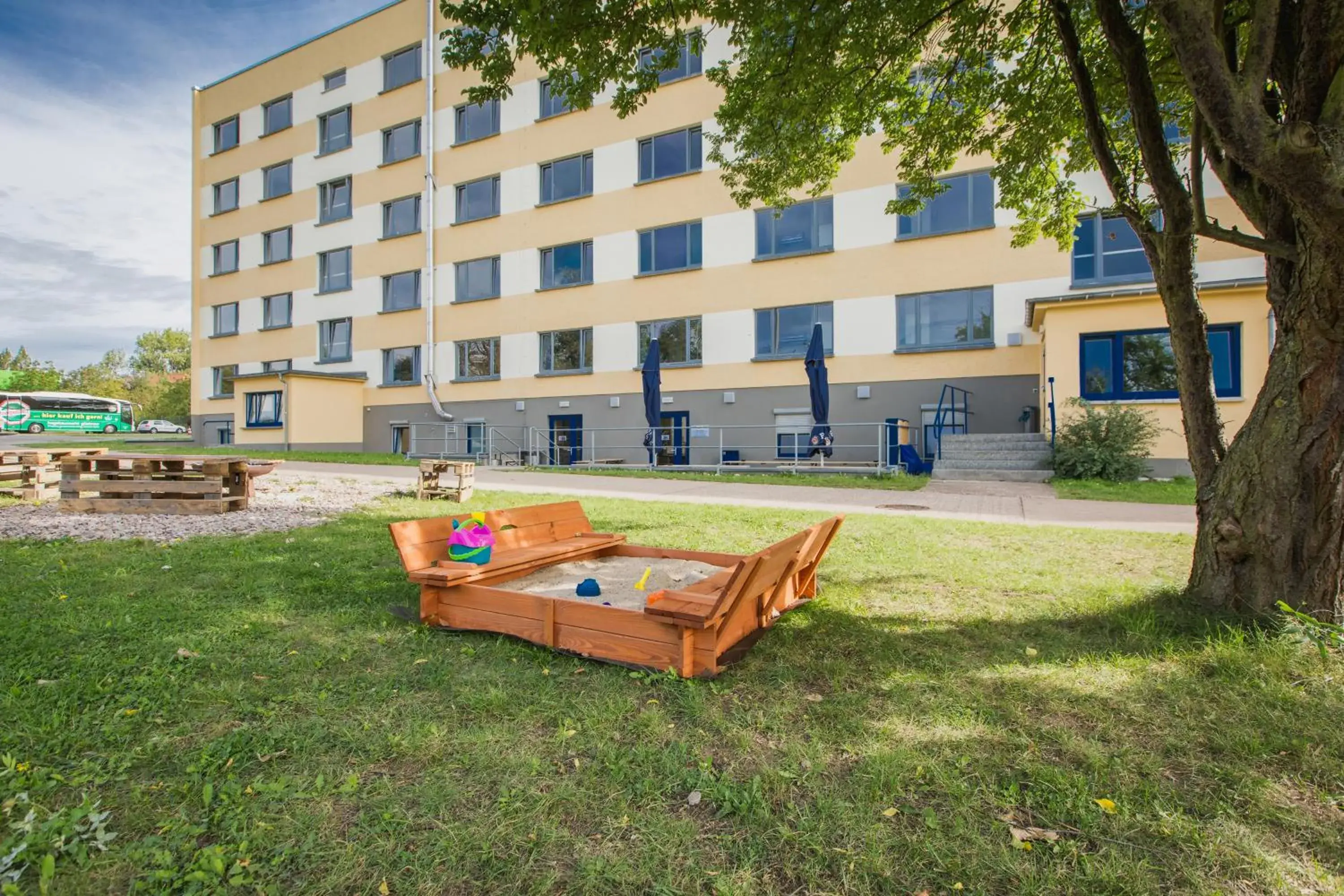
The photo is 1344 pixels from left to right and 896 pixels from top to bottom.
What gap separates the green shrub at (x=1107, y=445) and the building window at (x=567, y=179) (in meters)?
16.0

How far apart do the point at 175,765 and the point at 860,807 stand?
253cm

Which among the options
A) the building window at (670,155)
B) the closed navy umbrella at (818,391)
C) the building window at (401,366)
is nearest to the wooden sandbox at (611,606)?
the closed navy umbrella at (818,391)

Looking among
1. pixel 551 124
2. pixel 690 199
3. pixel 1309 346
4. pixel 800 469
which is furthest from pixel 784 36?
pixel 551 124

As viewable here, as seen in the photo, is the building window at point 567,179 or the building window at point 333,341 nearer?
the building window at point 567,179

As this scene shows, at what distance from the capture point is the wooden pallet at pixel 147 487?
8.05 metres

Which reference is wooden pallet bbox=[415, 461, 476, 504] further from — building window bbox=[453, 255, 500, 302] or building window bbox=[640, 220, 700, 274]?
building window bbox=[453, 255, 500, 302]

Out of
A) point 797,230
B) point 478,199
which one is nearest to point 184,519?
point 797,230

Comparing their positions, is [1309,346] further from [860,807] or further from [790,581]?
[860,807]

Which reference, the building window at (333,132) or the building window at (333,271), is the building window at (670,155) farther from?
the building window at (333,132)

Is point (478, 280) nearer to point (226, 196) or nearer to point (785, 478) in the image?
point (785, 478)

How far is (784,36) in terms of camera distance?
5758 millimetres

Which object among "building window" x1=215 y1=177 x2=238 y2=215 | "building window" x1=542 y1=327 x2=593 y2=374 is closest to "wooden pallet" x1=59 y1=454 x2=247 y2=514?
"building window" x1=542 y1=327 x2=593 y2=374

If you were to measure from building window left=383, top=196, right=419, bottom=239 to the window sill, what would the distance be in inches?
527

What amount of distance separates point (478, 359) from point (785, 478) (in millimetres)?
13560
